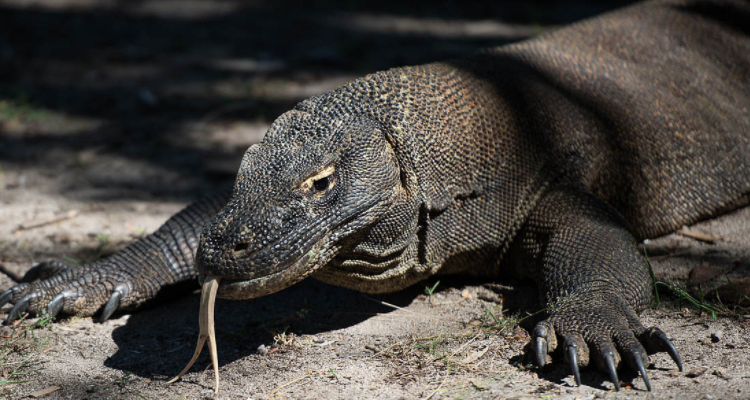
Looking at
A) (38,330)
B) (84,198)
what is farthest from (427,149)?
(84,198)

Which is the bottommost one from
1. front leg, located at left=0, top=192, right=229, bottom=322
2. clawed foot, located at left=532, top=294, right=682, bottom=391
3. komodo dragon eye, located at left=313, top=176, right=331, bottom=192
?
front leg, located at left=0, top=192, right=229, bottom=322

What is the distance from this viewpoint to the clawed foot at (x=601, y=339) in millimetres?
2570

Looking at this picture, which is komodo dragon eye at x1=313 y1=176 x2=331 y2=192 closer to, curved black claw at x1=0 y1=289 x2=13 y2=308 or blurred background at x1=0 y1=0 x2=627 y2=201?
curved black claw at x1=0 y1=289 x2=13 y2=308

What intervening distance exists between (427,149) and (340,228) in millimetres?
610

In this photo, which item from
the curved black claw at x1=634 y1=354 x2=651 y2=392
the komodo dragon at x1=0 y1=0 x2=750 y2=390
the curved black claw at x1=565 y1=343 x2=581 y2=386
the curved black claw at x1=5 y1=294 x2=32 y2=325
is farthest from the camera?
the curved black claw at x1=5 y1=294 x2=32 y2=325

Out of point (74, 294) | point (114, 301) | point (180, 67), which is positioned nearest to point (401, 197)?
point (114, 301)

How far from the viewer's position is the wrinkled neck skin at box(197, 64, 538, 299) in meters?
2.68

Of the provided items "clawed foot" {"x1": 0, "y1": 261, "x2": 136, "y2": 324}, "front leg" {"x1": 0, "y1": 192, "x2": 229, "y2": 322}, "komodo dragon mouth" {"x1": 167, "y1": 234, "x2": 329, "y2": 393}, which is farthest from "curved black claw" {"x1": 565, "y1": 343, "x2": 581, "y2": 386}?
"clawed foot" {"x1": 0, "y1": 261, "x2": 136, "y2": 324}

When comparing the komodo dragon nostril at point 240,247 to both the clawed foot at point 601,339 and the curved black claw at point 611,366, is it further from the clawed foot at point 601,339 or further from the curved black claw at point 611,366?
the curved black claw at point 611,366

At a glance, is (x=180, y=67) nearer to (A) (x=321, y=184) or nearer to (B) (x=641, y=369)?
(A) (x=321, y=184)

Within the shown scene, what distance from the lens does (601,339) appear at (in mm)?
2648

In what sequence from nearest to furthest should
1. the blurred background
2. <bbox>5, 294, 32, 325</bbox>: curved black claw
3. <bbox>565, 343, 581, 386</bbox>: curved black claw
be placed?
<bbox>565, 343, 581, 386</bbox>: curved black claw → <bbox>5, 294, 32, 325</bbox>: curved black claw → the blurred background

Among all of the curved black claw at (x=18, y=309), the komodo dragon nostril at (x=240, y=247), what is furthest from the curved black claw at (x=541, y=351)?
the curved black claw at (x=18, y=309)

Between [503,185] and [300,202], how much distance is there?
1.14m
